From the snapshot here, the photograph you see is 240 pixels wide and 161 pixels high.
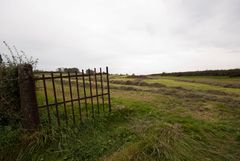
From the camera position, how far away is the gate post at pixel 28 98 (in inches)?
174

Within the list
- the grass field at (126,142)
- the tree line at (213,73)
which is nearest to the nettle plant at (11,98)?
the grass field at (126,142)

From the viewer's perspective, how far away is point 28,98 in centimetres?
448

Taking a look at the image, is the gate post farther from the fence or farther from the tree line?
the tree line

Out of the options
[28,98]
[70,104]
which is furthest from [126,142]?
[70,104]

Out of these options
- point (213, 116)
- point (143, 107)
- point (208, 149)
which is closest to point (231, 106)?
point (213, 116)

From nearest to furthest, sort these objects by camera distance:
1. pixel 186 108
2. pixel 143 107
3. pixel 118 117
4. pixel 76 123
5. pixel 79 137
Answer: pixel 79 137 → pixel 76 123 → pixel 118 117 → pixel 143 107 → pixel 186 108

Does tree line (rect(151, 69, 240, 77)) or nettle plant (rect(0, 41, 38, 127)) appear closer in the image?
nettle plant (rect(0, 41, 38, 127))

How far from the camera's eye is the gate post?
442 centimetres

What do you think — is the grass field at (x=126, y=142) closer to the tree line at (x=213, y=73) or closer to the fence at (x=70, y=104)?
the fence at (x=70, y=104)

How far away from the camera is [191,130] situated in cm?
495

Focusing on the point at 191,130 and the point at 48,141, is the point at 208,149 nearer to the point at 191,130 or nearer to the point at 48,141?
the point at 191,130

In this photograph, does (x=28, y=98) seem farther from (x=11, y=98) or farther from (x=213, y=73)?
(x=213, y=73)

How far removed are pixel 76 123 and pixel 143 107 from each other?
2919mm

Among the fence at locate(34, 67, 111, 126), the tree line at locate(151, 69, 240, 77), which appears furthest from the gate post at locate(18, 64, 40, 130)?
the tree line at locate(151, 69, 240, 77)
